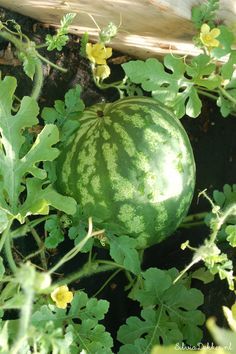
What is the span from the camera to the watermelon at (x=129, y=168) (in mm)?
1706

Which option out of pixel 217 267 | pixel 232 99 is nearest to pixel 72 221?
pixel 217 267

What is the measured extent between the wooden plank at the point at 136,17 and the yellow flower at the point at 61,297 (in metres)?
0.83

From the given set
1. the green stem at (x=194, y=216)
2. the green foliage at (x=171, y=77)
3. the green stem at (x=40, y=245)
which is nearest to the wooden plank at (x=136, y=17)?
the green foliage at (x=171, y=77)

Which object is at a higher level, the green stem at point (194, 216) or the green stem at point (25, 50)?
the green stem at point (25, 50)

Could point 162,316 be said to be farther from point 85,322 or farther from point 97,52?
point 97,52

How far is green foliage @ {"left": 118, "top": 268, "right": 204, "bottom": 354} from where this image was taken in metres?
1.81

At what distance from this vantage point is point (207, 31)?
1.76 m

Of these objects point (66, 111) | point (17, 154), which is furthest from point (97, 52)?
point (17, 154)

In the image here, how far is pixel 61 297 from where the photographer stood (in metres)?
1.67

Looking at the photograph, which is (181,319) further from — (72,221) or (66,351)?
(66,351)

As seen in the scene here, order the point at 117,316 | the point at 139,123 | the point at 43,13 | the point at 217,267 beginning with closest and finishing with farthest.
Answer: the point at 217,267 → the point at 139,123 → the point at 43,13 → the point at 117,316

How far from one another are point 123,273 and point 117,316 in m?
0.16

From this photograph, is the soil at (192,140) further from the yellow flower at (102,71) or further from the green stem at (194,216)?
the yellow flower at (102,71)

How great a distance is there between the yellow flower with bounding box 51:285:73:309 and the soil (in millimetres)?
469
